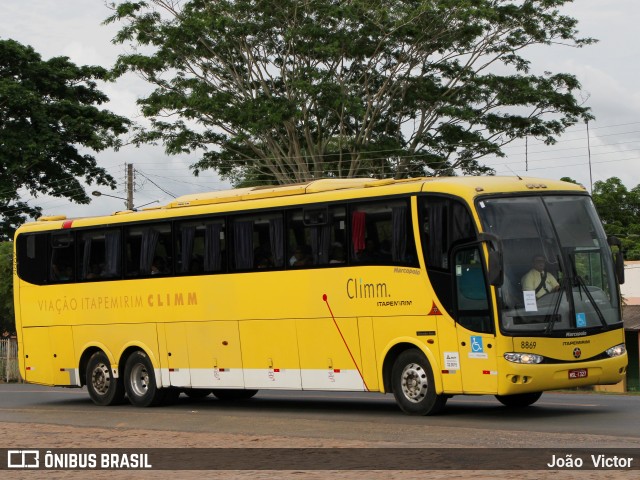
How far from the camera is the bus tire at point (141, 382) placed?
902 inches

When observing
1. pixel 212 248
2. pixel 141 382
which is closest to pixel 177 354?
pixel 141 382

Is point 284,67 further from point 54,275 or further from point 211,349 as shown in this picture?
point 211,349

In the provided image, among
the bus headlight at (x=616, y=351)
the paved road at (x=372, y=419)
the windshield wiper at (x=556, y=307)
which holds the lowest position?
the paved road at (x=372, y=419)

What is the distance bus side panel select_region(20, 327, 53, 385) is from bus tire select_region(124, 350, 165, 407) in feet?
7.57

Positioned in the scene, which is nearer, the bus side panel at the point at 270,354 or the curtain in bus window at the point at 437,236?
the curtain in bus window at the point at 437,236

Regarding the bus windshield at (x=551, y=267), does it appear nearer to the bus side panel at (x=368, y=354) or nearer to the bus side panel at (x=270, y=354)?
the bus side panel at (x=368, y=354)

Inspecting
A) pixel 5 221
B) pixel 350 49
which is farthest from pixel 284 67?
pixel 5 221

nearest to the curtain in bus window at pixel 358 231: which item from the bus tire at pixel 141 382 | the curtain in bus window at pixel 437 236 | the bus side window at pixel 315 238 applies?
the bus side window at pixel 315 238

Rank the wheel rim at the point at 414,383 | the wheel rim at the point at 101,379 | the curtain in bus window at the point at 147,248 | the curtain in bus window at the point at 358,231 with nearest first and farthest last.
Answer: the wheel rim at the point at 414,383, the curtain in bus window at the point at 358,231, the curtain in bus window at the point at 147,248, the wheel rim at the point at 101,379

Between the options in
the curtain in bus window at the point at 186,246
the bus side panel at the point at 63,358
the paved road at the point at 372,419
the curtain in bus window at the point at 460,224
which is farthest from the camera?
the bus side panel at the point at 63,358

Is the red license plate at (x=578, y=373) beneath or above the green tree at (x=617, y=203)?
beneath

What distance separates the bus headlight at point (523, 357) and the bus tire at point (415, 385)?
138cm

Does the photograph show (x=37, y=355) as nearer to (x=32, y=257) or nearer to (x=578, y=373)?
(x=32, y=257)

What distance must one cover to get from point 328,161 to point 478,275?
26.6 m
